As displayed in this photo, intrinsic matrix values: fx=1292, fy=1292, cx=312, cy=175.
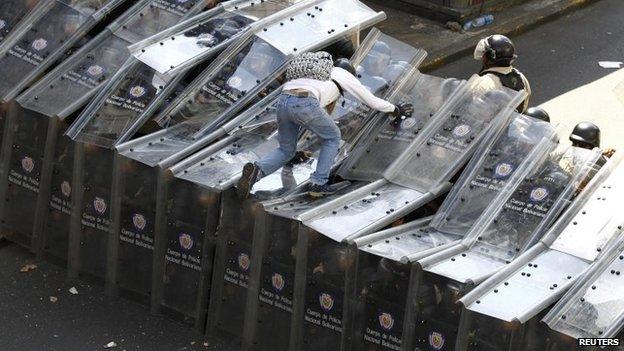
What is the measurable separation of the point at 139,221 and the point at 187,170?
63 cm

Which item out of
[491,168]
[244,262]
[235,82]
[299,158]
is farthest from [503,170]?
[235,82]

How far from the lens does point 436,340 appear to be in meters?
8.61

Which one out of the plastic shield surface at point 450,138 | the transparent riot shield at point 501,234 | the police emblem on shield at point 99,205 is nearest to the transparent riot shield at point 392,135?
the plastic shield surface at point 450,138

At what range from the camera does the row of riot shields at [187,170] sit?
986cm

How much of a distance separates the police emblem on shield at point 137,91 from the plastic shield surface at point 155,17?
0.83 m

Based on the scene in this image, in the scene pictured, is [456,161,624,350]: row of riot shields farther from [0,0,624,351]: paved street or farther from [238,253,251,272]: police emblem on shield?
[0,0,624,351]: paved street

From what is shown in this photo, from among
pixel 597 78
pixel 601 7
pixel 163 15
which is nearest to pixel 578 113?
pixel 597 78

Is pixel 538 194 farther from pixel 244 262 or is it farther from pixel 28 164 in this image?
pixel 28 164

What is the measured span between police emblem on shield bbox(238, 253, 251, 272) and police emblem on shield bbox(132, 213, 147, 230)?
0.95 m

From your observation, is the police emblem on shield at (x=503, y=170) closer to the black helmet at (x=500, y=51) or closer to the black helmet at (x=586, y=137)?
the black helmet at (x=586, y=137)

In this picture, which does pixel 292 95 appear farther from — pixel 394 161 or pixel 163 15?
pixel 163 15

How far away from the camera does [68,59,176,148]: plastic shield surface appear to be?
10438mm

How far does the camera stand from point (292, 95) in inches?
379

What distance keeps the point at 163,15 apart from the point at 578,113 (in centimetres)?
488
